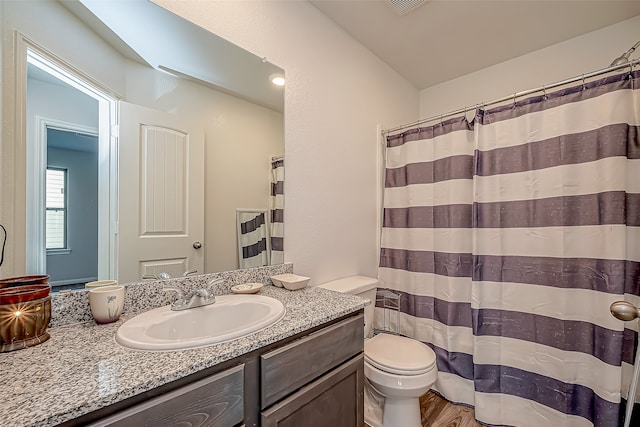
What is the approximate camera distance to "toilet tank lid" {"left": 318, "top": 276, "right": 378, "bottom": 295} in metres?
1.61

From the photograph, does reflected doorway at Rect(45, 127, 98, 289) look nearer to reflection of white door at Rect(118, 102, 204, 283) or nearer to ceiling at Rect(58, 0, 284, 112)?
reflection of white door at Rect(118, 102, 204, 283)

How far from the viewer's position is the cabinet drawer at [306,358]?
80 cm

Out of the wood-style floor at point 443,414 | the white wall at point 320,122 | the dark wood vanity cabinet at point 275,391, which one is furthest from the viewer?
the wood-style floor at point 443,414

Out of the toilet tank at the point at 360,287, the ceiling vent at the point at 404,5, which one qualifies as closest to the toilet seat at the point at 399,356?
the toilet tank at the point at 360,287

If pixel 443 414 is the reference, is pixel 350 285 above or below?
above

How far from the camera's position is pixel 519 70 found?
2.18 meters

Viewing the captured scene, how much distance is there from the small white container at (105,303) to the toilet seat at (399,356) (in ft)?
3.82

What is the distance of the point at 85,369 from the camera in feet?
2.00

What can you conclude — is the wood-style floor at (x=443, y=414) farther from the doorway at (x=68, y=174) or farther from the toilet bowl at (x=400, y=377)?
the doorway at (x=68, y=174)

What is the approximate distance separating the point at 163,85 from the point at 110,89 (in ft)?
0.61

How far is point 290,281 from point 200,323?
0.43 meters

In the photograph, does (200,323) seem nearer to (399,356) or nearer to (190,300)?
(190,300)

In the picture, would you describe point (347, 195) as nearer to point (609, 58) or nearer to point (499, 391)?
point (499, 391)

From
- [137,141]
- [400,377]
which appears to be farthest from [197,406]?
[400,377]
